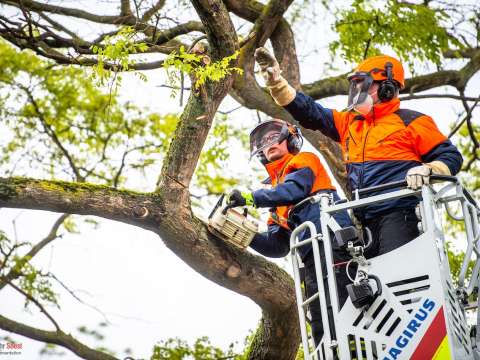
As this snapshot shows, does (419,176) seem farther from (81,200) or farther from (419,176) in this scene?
(81,200)

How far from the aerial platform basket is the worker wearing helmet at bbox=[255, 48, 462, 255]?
34 cm

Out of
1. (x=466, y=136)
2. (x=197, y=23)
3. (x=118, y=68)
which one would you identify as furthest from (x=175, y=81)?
(x=466, y=136)

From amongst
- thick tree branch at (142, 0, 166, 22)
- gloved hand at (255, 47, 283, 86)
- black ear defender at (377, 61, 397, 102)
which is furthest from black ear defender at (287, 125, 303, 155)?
thick tree branch at (142, 0, 166, 22)

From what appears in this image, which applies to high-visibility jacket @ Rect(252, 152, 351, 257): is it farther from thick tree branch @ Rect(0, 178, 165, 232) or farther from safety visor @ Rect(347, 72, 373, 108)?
thick tree branch @ Rect(0, 178, 165, 232)

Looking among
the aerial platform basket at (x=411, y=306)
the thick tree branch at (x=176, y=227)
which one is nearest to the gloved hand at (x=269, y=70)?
the thick tree branch at (x=176, y=227)

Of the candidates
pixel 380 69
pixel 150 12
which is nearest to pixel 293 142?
pixel 380 69

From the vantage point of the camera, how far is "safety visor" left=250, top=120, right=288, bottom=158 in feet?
21.6

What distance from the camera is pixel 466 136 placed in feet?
43.3

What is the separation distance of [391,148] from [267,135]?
4.53 ft

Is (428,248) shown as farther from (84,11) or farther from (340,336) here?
(84,11)

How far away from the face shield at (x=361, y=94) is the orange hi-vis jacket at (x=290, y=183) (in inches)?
23.3

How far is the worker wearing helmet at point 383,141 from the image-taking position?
530 cm

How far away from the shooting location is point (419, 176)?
476 cm

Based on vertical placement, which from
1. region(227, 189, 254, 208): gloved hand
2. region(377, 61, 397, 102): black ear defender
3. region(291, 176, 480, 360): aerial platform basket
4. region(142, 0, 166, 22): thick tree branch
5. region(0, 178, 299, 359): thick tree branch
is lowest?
region(291, 176, 480, 360): aerial platform basket
